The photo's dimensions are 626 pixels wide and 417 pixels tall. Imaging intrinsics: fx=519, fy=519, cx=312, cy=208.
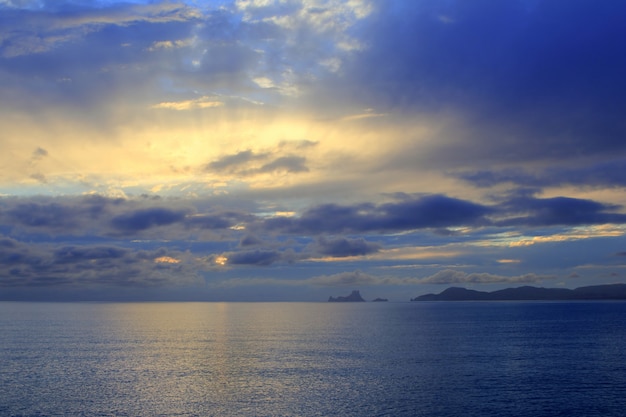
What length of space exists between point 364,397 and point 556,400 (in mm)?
25734

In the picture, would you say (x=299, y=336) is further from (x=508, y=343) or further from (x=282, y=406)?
(x=282, y=406)

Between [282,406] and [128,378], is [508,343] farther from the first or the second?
[128,378]

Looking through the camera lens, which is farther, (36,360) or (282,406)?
(36,360)

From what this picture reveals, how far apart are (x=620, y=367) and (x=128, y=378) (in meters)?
87.8

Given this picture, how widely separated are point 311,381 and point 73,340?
93.3 metres

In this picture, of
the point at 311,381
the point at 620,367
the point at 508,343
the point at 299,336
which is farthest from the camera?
the point at 299,336

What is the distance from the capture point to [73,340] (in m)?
148

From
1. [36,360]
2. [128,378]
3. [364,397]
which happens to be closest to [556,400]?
[364,397]

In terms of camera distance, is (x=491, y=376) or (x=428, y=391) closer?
(x=428, y=391)

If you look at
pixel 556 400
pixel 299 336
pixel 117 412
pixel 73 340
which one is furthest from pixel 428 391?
pixel 73 340

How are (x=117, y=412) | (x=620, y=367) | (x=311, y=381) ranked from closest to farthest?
(x=117, y=412) < (x=311, y=381) < (x=620, y=367)

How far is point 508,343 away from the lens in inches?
5325

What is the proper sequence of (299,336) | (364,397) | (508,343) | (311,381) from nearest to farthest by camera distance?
(364,397) → (311,381) → (508,343) → (299,336)

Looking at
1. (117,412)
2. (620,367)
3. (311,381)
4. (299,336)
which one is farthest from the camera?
(299,336)
